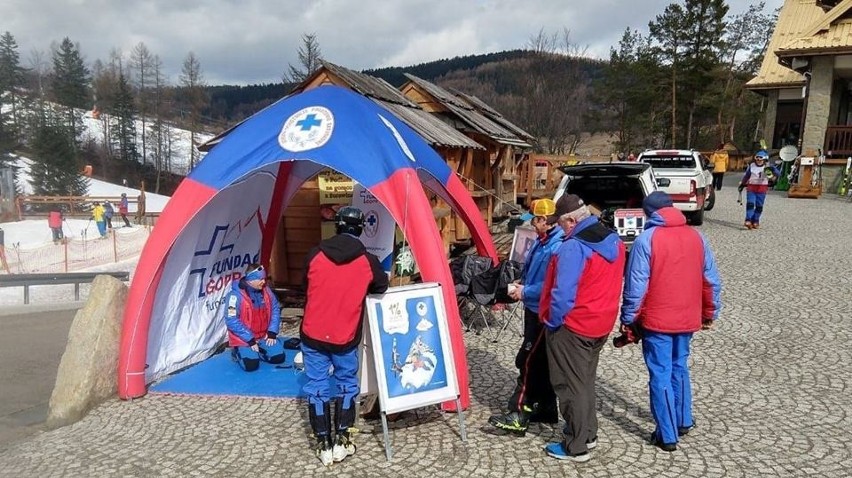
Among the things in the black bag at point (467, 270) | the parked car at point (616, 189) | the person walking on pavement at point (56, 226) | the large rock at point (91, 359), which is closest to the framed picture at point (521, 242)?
the black bag at point (467, 270)

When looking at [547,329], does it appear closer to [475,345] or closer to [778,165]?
[475,345]

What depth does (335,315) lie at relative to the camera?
3.88 meters

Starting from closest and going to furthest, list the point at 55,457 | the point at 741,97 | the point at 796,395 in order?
the point at 55,457 < the point at 796,395 < the point at 741,97

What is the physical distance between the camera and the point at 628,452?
3.96 meters

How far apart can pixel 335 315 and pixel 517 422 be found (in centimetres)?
163

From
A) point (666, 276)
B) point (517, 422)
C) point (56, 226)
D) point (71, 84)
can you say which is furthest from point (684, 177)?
point (71, 84)

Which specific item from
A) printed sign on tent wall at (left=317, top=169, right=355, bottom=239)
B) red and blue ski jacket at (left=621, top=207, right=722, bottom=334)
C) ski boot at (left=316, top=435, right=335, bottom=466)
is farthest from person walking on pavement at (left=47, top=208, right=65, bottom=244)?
red and blue ski jacket at (left=621, top=207, right=722, bottom=334)

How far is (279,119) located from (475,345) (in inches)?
130

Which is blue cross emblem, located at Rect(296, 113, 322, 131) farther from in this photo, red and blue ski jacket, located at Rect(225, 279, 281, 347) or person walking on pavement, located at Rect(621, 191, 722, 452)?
person walking on pavement, located at Rect(621, 191, 722, 452)

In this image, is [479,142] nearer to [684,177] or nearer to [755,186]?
[684,177]

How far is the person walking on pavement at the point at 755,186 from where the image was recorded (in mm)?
11820

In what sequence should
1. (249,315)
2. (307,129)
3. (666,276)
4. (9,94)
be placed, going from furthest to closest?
(9,94)
(249,315)
(307,129)
(666,276)

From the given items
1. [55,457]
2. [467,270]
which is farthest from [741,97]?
[55,457]

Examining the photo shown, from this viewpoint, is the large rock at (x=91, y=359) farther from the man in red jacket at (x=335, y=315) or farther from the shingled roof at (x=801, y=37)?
the shingled roof at (x=801, y=37)
